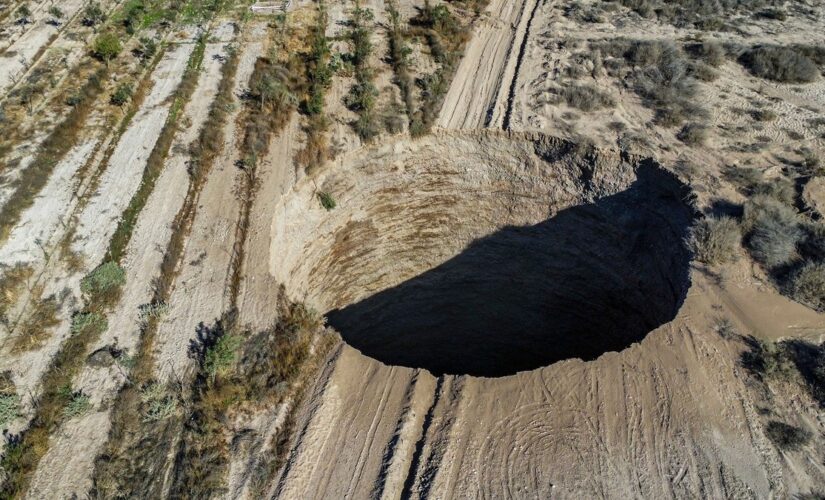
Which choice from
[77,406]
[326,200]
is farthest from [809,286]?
[77,406]

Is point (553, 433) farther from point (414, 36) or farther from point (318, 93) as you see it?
point (414, 36)

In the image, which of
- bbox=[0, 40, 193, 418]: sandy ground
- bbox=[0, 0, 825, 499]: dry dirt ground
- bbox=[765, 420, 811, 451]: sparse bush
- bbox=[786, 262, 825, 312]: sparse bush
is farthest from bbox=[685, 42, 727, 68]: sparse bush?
bbox=[0, 40, 193, 418]: sandy ground

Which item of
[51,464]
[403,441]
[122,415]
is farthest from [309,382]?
[51,464]

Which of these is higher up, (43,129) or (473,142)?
(473,142)

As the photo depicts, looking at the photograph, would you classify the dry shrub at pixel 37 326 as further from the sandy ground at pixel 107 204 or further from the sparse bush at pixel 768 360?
the sparse bush at pixel 768 360

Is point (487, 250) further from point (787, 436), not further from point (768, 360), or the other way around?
point (787, 436)

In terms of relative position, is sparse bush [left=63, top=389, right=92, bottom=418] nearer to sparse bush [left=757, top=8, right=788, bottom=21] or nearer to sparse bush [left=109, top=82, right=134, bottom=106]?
sparse bush [left=109, top=82, right=134, bottom=106]
